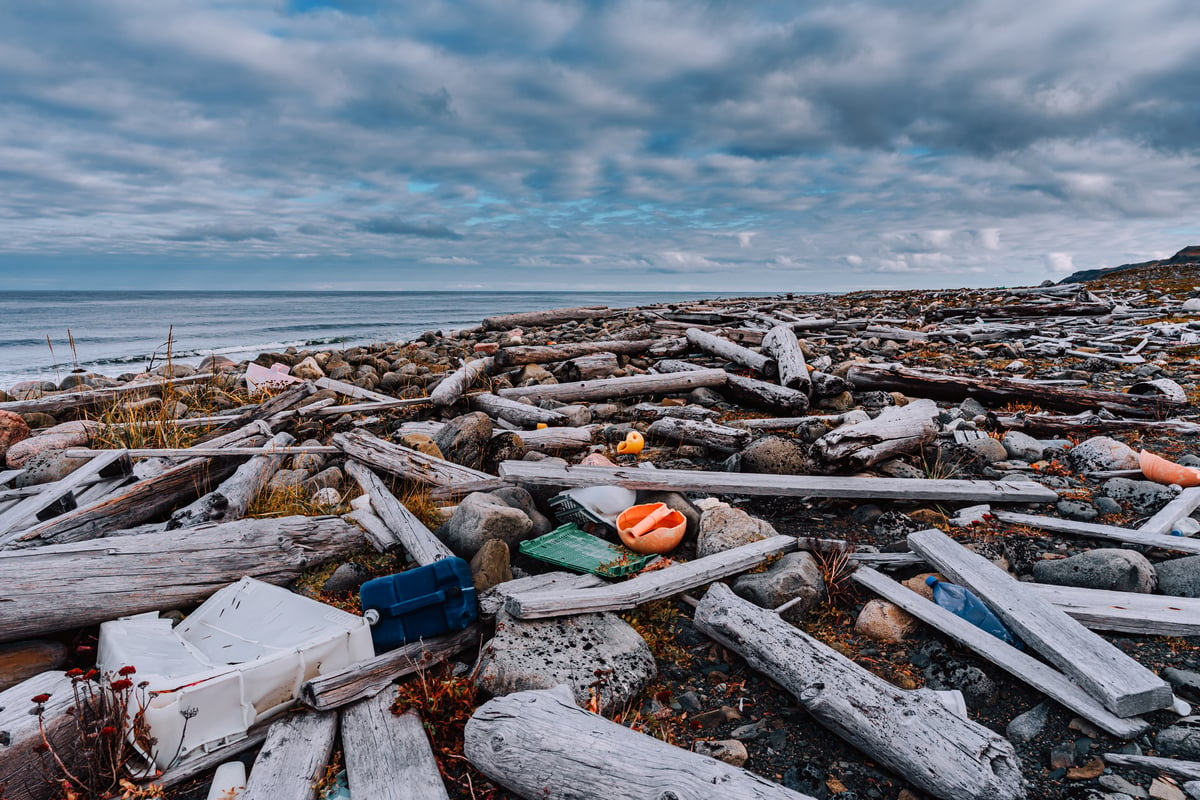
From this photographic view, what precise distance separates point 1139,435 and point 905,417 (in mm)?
3034

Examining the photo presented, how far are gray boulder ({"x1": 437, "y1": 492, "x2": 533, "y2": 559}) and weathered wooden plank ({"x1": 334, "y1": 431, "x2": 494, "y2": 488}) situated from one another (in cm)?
92

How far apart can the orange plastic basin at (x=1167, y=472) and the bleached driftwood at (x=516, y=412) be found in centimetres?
611

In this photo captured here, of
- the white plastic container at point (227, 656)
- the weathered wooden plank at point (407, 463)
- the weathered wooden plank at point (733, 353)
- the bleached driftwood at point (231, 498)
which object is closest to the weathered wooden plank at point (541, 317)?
the weathered wooden plank at point (733, 353)

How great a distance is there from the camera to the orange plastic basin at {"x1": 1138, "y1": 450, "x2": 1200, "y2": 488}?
5203 millimetres

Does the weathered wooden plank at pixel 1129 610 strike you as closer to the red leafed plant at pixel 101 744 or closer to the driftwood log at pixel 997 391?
the red leafed plant at pixel 101 744

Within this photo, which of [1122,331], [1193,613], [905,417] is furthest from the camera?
[1122,331]

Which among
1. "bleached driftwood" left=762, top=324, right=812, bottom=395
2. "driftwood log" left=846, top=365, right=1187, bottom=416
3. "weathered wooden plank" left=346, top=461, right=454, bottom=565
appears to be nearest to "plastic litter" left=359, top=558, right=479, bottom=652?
"weathered wooden plank" left=346, top=461, right=454, bottom=565

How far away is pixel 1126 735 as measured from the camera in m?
2.62

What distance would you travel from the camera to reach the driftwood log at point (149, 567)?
10.7ft

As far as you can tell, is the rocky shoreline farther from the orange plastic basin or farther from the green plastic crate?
the green plastic crate

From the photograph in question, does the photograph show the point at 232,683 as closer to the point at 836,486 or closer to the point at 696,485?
the point at 696,485

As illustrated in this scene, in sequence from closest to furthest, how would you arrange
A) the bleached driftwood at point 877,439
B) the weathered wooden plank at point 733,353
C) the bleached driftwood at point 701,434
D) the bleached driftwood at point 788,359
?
the bleached driftwood at point 877,439, the bleached driftwood at point 701,434, the bleached driftwood at point 788,359, the weathered wooden plank at point 733,353

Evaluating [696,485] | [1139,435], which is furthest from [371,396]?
[1139,435]

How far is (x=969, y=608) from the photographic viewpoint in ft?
11.8
